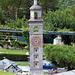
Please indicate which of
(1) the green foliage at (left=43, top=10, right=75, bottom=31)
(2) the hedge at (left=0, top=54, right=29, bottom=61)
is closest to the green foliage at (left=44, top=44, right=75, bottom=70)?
(2) the hedge at (left=0, top=54, right=29, bottom=61)

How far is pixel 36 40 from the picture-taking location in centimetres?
1641

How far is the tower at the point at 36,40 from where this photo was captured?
1631cm

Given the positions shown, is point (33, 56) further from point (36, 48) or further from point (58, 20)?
point (58, 20)

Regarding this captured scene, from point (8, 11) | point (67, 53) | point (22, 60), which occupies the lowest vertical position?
point (22, 60)

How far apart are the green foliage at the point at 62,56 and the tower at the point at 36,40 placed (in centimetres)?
372

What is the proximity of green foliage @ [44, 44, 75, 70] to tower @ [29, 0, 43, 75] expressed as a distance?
12.2 ft

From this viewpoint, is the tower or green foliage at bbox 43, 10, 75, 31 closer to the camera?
the tower

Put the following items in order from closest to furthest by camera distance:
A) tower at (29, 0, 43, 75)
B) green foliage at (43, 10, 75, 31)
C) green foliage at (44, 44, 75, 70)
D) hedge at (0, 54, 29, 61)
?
tower at (29, 0, 43, 75)
green foliage at (44, 44, 75, 70)
hedge at (0, 54, 29, 61)
green foliage at (43, 10, 75, 31)

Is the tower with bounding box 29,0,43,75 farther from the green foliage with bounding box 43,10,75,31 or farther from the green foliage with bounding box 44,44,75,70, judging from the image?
the green foliage with bounding box 43,10,75,31

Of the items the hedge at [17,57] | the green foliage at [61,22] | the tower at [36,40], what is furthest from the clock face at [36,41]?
the green foliage at [61,22]

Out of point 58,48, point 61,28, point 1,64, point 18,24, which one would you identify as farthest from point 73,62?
point 18,24

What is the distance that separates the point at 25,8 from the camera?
180ft

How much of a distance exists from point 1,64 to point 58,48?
6.15 meters

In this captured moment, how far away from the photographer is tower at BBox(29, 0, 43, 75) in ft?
53.5
